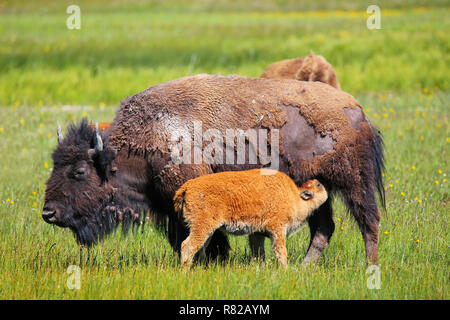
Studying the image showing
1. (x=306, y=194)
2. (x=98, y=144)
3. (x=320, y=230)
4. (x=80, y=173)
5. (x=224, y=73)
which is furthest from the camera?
(x=224, y=73)

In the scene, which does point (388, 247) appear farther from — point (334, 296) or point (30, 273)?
point (30, 273)

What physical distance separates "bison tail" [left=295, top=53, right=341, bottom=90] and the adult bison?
10.9 ft

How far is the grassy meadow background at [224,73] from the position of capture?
5984mm

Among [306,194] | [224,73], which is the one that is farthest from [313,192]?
[224,73]

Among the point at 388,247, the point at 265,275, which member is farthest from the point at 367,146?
the point at 265,275

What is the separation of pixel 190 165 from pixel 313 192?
1.39 m

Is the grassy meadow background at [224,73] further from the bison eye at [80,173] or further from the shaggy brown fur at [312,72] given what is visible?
the shaggy brown fur at [312,72]

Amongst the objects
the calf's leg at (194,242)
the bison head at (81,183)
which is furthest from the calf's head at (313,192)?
the bison head at (81,183)

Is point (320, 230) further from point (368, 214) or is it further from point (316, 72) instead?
point (316, 72)

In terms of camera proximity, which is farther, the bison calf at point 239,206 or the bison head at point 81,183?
the bison head at point 81,183

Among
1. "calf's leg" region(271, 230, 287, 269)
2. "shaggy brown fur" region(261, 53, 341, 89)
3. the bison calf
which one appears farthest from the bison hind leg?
"shaggy brown fur" region(261, 53, 341, 89)

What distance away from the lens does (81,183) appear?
6.98 metres

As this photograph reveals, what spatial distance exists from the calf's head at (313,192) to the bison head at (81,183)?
2.16 m
